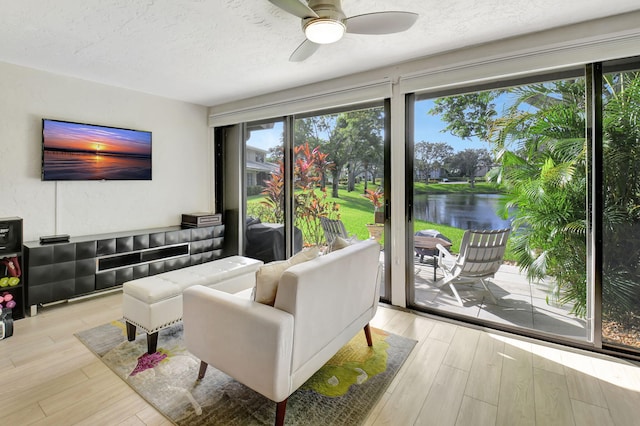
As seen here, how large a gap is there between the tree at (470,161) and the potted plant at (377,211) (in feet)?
2.38

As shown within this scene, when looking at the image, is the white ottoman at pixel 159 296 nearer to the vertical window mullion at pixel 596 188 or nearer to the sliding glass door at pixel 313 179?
the sliding glass door at pixel 313 179

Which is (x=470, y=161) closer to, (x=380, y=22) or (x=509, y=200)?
(x=509, y=200)

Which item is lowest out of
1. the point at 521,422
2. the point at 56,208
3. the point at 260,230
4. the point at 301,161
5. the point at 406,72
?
the point at 521,422

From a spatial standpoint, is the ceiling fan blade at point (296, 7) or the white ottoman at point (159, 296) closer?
the ceiling fan blade at point (296, 7)

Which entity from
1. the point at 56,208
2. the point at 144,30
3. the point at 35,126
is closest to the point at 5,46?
the point at 35,126

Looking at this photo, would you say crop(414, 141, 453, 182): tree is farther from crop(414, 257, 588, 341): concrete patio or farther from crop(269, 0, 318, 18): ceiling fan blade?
crop(269, 0, 318, 18): ceiling fan blade

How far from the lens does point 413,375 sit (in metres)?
1.96

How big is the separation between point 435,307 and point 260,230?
8.04 feet

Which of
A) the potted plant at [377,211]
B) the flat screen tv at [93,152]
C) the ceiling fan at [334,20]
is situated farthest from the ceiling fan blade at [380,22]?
the flat screen tv at [93,152]

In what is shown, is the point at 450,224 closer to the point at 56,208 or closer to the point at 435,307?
the point at 435,307

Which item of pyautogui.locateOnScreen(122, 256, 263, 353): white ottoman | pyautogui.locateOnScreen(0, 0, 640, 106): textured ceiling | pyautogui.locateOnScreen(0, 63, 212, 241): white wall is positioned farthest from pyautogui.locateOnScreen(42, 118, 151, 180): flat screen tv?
pyautogui.locateOnScreen(122, 256, 263, 353): white ottoman

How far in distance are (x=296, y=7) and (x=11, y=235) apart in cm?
313

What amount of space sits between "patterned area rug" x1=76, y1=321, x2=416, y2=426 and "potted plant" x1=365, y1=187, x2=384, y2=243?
113 cm

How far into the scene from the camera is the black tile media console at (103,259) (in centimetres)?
283
